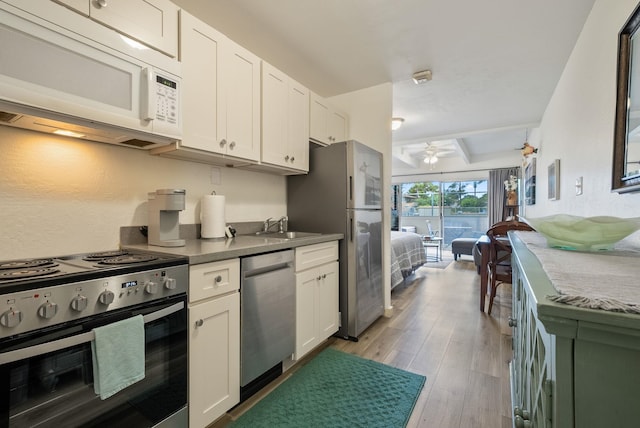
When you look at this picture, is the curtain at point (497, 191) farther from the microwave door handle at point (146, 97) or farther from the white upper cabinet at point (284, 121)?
the microwave door handle at point (146, 97)

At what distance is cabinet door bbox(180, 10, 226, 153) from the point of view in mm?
1652

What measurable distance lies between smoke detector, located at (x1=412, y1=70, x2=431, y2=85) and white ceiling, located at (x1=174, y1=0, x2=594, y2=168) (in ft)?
0.20

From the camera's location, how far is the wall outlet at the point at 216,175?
2221mm

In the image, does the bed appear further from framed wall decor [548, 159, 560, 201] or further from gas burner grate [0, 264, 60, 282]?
gas burner grate [0, 264, 60, 282]

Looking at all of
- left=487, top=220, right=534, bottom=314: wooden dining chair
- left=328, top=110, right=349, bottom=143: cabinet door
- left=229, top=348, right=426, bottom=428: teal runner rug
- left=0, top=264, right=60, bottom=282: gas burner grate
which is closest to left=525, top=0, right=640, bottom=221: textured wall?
left=487, top=220, right=534, bottom=314: wooden dining chair

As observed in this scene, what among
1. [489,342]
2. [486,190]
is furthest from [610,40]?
[486,190]

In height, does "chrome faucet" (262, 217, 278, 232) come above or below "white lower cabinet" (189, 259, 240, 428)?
above

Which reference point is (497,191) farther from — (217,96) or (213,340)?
(213,340)

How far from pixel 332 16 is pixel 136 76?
136 centimetres

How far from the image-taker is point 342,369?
2.04 m

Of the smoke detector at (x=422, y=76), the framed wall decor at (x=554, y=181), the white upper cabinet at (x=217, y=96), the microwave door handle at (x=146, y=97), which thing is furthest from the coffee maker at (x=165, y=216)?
the framed wall decor at (x=554, y=181)

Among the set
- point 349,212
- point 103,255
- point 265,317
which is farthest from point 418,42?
point 103,255

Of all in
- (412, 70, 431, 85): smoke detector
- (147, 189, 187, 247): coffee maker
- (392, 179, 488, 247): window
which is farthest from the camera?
(392, 179, 488, 247): window

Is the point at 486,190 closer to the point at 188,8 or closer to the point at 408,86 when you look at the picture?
the point at 408,86
